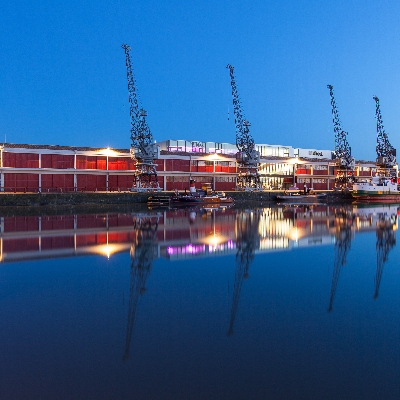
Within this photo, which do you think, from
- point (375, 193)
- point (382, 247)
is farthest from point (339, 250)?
point (375, 193)

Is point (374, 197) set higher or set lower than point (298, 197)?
lower

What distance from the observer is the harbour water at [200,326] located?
16.5 ft

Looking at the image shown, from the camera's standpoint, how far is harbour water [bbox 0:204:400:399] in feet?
16.5

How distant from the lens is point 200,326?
694cm

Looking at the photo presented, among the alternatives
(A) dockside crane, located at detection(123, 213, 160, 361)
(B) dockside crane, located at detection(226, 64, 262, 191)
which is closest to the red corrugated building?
(B) dockside crane, located at detection(226, 64, 262, 191)

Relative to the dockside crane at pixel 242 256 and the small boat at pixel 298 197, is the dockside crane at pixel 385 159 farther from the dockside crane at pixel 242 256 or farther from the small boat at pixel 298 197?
the dockside crane at pixel 242 256

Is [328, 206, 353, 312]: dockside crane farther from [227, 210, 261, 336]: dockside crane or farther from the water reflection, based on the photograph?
[227, 210, 261, 336]: dockside crane

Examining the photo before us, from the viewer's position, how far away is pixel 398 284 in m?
10.1

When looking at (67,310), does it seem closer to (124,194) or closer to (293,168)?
(124,194)

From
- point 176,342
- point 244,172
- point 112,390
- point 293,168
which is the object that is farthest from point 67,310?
point 293,168

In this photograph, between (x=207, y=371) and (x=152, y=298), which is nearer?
(x=207, y=371)

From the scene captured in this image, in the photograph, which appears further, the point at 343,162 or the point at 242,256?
the point at 343,162

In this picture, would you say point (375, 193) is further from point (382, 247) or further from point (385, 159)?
point (382, 247)

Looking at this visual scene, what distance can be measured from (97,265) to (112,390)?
7.68m
